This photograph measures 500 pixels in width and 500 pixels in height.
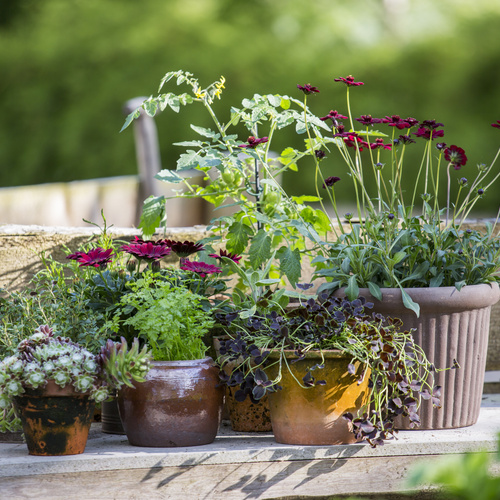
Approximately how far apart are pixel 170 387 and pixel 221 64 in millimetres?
6993

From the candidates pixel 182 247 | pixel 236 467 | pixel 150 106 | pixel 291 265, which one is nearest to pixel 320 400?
pixel 236 467

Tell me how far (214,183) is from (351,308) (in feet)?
1.91

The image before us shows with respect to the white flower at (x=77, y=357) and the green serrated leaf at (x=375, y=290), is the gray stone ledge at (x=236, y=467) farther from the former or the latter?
the green serrated leaf at (x=375, y=290)

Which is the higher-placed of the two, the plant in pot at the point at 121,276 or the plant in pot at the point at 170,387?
the plant in pot at the point at 121,276

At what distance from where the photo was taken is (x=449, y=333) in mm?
1499

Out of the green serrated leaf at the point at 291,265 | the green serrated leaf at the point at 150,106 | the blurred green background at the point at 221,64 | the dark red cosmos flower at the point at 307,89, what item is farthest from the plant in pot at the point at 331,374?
the blurred green background at the point at 221,64

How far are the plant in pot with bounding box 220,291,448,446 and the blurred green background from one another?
6161 millimetres

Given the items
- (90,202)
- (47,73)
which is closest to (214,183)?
(90,202)

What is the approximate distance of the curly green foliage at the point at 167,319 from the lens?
1432 mm

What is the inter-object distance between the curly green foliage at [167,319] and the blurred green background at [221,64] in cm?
606

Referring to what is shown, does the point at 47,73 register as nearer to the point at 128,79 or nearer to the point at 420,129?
the point at 128,79

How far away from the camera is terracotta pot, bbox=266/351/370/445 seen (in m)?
1.37

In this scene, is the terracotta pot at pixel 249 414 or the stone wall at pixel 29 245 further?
the stone wall at pixel 29 245

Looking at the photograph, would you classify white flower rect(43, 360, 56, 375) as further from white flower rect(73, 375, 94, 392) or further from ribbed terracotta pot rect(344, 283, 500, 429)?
ribbed terracotta pot rect(344, 283, 500, 429)
